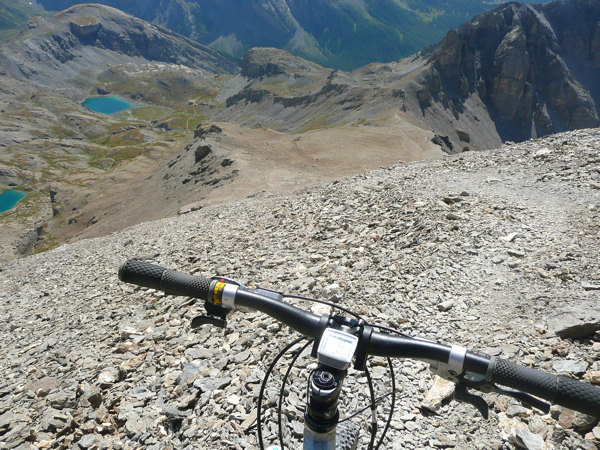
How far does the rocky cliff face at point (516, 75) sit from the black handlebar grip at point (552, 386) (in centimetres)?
13595

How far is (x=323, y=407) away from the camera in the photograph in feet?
7.47

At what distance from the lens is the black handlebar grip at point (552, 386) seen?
87.7 inches

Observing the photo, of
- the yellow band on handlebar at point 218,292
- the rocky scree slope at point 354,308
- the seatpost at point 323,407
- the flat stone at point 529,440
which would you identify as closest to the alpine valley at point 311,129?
the rocky scree slope at point 354,308

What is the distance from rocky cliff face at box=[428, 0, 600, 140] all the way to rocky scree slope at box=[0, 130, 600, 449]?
410 feet

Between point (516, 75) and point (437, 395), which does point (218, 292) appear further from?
point (516, 75)

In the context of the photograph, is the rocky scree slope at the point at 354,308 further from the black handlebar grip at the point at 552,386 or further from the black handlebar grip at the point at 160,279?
the black handlebar grip at the point at 160,279

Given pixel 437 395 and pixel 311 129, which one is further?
pixel 311 129

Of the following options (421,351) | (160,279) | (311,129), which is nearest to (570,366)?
(421,351)

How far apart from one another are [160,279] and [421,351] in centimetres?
225

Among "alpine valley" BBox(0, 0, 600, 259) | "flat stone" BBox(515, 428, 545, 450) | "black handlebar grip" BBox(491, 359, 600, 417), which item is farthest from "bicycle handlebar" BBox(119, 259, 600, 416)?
"alpine valley" BBox(0, 0, 600, 259)

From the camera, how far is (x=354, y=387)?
5.95 metres

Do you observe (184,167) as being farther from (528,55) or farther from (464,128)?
(528,55)

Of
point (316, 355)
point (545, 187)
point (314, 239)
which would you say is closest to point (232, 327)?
point (314, 239)

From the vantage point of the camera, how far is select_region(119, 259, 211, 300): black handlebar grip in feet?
10.3
